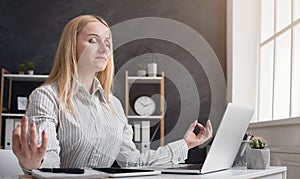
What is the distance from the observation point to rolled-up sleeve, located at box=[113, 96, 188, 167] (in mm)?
1828

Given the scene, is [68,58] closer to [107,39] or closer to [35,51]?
[107,39]

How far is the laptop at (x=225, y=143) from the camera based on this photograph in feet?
5.10

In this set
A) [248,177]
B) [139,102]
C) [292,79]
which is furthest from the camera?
[139,102]

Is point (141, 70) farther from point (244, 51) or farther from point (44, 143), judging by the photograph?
point (44, 143)

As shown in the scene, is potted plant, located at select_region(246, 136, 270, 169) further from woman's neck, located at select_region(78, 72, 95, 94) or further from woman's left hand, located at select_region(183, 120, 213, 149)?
woman's neck, located at select_region(78, 72, 95, 94)

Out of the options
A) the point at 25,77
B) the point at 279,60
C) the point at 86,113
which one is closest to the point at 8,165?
the point at 86,113

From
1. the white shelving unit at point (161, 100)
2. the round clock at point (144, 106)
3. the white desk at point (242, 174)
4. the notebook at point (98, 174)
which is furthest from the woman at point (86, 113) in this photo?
the round clock at point (144, 106)

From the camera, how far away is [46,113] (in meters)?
1.75

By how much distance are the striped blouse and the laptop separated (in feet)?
0.61

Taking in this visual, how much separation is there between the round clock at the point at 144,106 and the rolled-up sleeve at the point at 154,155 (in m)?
2.17

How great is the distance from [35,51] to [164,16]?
1214 mm

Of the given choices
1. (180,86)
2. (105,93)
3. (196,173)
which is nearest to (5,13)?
(180,86)

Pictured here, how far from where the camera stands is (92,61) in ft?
6.25

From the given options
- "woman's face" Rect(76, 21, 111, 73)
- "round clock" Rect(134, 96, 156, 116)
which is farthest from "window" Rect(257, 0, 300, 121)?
"woman's face" Rect(76, 21, 111, 73)
